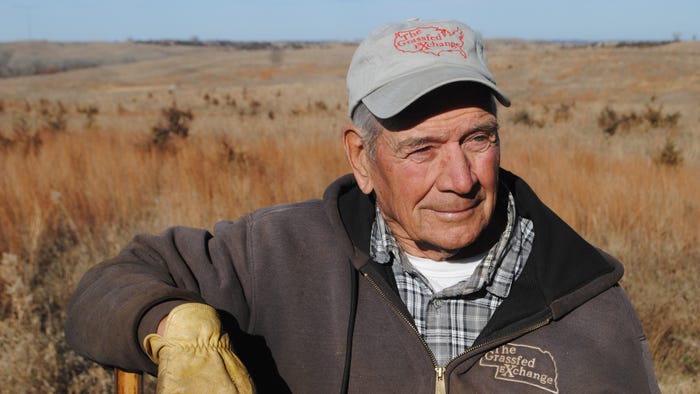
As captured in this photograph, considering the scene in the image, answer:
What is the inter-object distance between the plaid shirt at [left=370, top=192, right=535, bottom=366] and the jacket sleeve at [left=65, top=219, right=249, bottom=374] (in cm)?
45

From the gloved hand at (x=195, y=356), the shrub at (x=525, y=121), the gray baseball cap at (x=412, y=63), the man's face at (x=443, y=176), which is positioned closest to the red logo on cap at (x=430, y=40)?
the gray baseball cap at (x=412, y=63)

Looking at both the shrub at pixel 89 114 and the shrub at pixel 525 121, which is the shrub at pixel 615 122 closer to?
the shrub at pixel 525 121

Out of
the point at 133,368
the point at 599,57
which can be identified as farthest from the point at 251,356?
the point at 599,57

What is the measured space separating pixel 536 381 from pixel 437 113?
0.78m

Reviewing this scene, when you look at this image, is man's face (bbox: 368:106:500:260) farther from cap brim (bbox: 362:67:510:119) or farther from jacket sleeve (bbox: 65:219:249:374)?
jacket sleeve (bbox: 65:219:249:374)

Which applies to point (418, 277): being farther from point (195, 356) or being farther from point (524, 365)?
point (195, 356)

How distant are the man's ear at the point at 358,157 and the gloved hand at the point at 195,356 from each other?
85 centimetres

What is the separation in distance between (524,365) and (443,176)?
1.86 feet

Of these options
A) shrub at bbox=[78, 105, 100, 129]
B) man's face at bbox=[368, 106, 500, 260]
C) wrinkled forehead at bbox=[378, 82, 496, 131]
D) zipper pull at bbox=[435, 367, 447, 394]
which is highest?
wrinkled forehead at bbox=[378, 82, 496, 131]

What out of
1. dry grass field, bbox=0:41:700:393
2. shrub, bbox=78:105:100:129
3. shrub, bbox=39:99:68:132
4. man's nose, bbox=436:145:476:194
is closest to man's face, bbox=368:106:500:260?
man's nose, bbox=436:145:476:194

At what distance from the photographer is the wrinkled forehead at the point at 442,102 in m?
1.83

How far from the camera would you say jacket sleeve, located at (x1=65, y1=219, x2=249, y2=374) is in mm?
1443

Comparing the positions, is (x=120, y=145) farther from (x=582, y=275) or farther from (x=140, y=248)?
(x=582, y=275)

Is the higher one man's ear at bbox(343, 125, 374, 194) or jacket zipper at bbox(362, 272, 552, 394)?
man's ear at bbox(343, 125, 374, 194)
